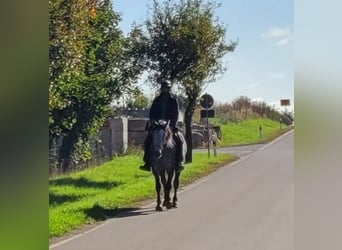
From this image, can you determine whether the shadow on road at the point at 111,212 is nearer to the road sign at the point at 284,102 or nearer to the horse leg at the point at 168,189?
the horse leg at the point at 168,189

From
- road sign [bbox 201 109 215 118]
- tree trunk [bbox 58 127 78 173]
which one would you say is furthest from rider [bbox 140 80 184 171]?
tree trunk [bbox 58 127 78 173]

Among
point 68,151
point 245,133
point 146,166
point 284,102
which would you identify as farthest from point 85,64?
point 284,102

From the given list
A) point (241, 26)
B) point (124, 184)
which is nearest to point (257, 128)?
point (241, 26)

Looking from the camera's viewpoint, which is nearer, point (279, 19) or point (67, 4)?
point (279, 19)

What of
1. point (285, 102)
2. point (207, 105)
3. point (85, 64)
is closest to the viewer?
point (285, 102)

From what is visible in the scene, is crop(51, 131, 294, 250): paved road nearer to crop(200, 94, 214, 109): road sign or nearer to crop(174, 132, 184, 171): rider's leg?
crop(174, 132, 184, 171): rider's leg

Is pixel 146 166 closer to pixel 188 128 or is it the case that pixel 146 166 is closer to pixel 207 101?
pixel 188 128

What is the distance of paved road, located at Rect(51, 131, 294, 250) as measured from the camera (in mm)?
2217

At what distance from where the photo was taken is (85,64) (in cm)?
249

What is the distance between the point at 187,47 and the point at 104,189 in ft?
2.42
